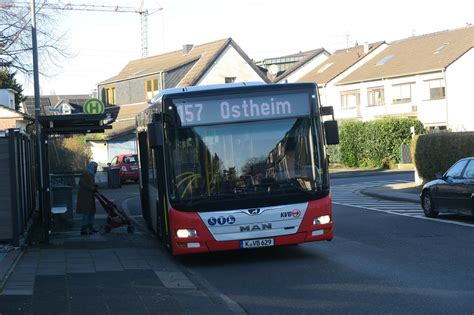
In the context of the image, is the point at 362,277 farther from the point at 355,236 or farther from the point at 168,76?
the point at 168,76

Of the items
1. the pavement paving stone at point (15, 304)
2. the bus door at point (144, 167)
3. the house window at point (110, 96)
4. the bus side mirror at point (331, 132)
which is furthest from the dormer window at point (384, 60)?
the pavement paving stone at point (15, 304)

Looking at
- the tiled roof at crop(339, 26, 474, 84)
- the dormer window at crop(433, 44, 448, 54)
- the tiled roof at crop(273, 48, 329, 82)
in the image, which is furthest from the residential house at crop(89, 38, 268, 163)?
the dormer window at crop(433, 44, 448, 54)

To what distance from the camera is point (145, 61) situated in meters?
65.2

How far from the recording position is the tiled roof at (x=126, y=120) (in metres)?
55.0

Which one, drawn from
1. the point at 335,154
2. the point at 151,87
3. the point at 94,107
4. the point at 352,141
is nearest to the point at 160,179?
the point at 94,107

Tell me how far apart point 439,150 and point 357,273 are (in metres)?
16.9

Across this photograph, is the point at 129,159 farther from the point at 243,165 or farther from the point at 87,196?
the point at 243,165

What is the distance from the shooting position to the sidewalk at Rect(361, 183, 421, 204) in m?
24.3

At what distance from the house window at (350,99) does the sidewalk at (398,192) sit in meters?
30.7

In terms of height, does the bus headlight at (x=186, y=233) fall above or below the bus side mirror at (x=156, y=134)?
below

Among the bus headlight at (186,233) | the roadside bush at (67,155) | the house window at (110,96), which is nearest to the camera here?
the bus headlight at (186,233)

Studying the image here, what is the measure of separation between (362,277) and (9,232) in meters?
6.97

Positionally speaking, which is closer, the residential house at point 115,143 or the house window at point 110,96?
the residential house at point 115,143

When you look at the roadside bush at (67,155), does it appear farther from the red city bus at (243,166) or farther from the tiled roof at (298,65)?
the tiled roof at (298,65)
